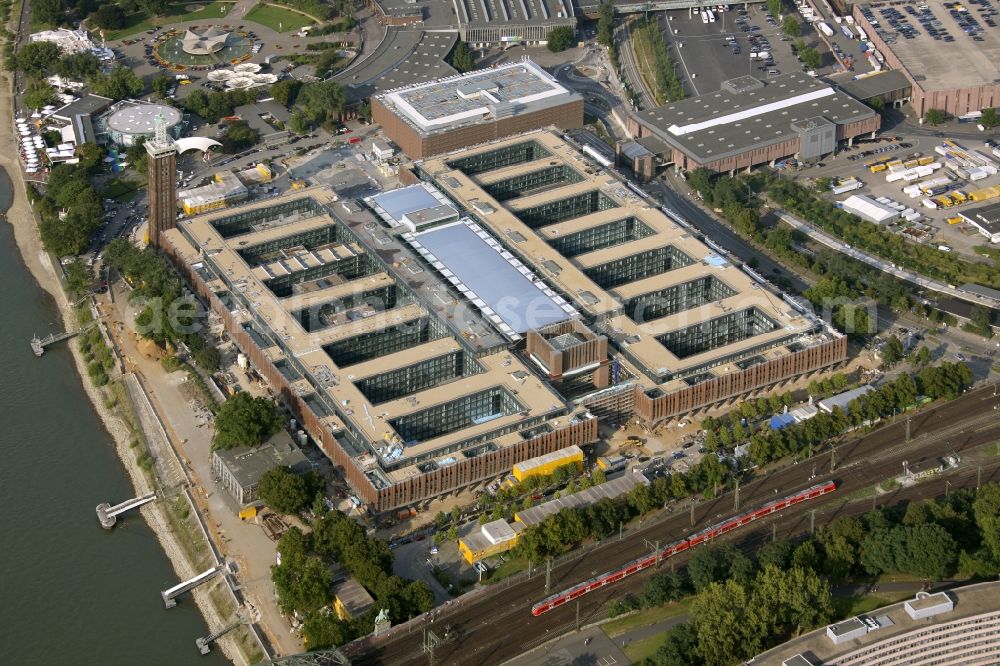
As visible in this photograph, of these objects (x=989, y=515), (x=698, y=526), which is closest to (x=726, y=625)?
(x=698, y=526)

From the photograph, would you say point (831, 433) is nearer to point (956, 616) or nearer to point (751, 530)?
point (751, 530)

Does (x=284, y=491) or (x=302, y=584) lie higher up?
(x=302, y=584)

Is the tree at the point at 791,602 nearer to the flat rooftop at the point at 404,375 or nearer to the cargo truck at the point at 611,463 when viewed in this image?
the cargo truck at the point at 611,463

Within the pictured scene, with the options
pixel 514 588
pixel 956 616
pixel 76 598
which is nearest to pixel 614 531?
pixel 514 588

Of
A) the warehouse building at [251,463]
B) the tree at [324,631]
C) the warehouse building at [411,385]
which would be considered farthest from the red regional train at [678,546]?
the warehouse building at [251,463]

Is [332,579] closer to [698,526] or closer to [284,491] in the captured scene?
[284,491]

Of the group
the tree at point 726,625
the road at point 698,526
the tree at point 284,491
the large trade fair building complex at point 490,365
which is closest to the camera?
the tree at point 726,625
